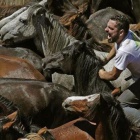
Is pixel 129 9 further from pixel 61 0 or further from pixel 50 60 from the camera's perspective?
pixel 50 60

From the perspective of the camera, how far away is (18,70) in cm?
496

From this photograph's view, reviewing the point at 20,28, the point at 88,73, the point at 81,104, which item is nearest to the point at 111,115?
the point at 81,104

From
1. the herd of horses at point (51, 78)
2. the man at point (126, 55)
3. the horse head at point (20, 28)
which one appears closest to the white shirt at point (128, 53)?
the man at point (126, 55)

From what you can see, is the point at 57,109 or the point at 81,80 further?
the point at 81,80

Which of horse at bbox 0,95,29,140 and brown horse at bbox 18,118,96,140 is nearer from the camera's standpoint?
horse at bbox 0,95,29,140

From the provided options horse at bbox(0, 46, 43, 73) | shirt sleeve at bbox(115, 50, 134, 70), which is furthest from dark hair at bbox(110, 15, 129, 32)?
horse at bbox(0, 46, 43, 73)

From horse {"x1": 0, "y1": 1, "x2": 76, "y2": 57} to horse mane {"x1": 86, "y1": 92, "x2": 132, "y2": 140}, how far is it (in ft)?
7.84

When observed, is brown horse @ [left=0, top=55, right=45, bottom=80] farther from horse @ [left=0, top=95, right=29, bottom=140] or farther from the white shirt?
horse @ [left=0, top=95, right=29, bottom=140]

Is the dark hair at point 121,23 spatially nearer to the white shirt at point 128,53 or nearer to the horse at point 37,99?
the white shirt at point 128,53

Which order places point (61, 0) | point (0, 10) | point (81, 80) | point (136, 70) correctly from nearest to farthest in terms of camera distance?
point (136, 70)
point (81, 80)
point (61, 0)
point (0, 10)

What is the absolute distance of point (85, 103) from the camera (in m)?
3.27

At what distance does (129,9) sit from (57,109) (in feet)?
13.4

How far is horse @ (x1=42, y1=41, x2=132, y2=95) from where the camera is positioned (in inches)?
180

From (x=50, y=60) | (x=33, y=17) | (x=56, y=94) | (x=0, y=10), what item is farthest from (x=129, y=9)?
(x=56, y=94)
